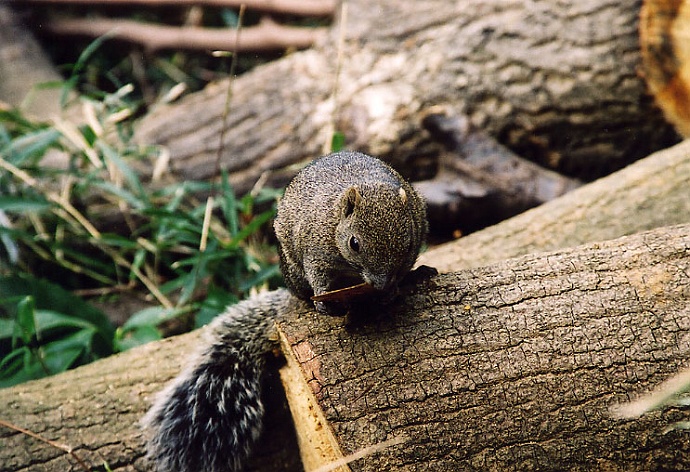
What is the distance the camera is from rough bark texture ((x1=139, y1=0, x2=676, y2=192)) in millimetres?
3611

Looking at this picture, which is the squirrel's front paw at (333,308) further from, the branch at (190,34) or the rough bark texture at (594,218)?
the branch at (190,34)

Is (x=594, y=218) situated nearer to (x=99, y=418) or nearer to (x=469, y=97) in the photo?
(x=469, y=97)

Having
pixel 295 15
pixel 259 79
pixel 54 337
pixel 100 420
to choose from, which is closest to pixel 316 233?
pixel 100 420

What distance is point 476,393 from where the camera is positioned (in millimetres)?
1733

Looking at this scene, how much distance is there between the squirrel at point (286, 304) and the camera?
1953 mm

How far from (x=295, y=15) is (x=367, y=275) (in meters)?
3.55

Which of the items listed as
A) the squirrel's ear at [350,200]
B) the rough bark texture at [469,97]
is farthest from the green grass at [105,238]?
the squirrel's ear at [350,200]

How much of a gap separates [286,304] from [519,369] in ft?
2.89

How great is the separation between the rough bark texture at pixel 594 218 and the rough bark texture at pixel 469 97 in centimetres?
86

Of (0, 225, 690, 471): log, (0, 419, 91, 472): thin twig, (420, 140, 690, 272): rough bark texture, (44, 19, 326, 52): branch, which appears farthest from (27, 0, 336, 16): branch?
(0, 419, 91, 472): thin twig

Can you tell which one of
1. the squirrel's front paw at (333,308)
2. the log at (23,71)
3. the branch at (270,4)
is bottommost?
the log at (23,71)

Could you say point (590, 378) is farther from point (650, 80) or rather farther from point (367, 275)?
point (650, 80)

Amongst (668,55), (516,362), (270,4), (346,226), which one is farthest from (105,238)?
(668,55)

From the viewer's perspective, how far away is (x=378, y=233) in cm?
192
